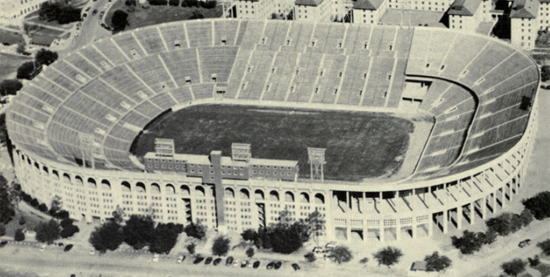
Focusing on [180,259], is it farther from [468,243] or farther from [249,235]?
[468,243]

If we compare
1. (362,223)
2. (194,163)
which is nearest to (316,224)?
(362,223)

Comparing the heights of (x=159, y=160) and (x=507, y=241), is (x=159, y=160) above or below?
above

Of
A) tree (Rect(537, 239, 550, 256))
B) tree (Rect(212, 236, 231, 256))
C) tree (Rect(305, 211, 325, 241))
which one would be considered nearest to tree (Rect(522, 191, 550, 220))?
tree (Rect(537, 239, 550, 256))

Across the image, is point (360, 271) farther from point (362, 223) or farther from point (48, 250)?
point (48, 250)

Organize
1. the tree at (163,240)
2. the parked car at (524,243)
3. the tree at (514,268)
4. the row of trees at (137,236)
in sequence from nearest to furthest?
the tree at (514,268)
the parked car at (524,243)
the tree at (163,240)
the row of trees at (137,236)

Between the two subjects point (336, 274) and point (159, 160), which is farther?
point (159, 160)

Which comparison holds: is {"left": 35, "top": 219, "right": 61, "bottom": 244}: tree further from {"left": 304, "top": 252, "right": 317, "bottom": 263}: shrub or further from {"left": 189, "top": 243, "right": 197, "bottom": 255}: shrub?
{"left": 304, "top": 252, "right": 317, "bottom": 263}: shrub

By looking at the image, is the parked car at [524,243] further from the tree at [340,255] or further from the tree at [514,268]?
the tree at [340,255]

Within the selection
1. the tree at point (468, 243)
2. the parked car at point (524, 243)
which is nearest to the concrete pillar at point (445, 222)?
the tree at point (468, 243)
